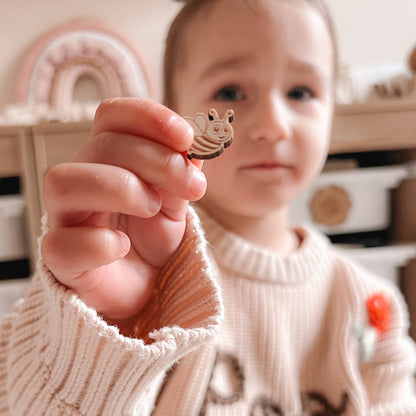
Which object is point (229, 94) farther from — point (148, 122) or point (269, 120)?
point (148, 122)

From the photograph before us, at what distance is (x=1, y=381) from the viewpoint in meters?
0.26

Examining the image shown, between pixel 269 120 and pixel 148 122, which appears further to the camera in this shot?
pixel 269 120

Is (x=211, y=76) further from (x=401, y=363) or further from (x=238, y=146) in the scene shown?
(x=401, y=363)

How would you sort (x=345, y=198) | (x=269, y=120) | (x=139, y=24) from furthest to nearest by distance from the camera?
1. (x=139, y=24)
2. (x=345, y=198)
3. (x=269, y=120)

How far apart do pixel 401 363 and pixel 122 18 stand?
1.00 m

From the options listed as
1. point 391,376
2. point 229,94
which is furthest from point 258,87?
point 391,376

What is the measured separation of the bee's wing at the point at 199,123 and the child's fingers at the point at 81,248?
55 mm

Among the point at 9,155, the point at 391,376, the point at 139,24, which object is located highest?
the point at 139,24

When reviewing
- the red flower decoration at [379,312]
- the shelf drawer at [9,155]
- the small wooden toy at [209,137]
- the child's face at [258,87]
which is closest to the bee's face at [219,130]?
the small wooden toy at [209,137]

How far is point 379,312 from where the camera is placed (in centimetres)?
40

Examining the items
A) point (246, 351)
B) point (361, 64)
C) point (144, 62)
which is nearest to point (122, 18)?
point (144, 62)

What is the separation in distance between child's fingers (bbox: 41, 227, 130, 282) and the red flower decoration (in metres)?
0.30

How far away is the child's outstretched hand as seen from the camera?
17 cm

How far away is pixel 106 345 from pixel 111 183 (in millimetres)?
75
